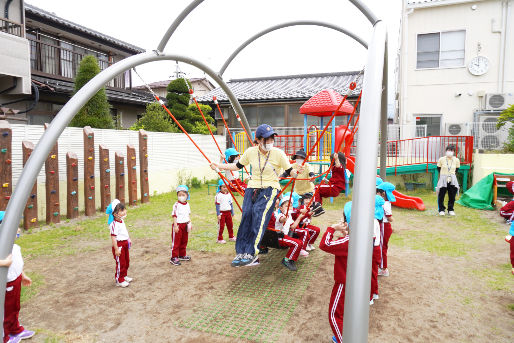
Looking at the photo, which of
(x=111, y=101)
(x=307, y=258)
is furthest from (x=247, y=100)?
(x=307, y=258)

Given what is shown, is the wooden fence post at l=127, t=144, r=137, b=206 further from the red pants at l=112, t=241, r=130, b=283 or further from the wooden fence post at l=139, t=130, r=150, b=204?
the red pants at l=112, t=241, r=130, b=283

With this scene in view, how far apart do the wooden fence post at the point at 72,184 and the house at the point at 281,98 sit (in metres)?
Answer: 9.13

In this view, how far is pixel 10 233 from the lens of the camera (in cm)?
269

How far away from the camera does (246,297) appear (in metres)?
4.09

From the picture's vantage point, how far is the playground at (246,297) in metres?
3.31

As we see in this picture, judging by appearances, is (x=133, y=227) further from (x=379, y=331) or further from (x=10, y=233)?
(x=379, y=331)

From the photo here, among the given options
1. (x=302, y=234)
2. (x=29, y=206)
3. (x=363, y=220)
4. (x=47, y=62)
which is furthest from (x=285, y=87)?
(x=363, y=220)

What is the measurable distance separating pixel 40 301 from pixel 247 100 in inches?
568

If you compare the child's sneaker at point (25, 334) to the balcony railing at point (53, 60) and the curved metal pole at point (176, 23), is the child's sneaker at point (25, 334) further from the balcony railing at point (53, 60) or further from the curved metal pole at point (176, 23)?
the balcony railing at point (53, 60)

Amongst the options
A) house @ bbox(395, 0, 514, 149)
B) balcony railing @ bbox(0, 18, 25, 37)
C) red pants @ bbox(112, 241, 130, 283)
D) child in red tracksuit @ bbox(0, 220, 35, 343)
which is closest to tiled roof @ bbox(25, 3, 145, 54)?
balcony railing @ bbox(0, 18, 25, 37)

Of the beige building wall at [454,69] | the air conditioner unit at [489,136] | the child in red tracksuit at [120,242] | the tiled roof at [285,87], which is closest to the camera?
the child in red tracksuit at [120,242]

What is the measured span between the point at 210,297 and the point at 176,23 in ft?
11.4

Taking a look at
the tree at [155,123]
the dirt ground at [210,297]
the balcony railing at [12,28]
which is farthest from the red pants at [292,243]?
the balcony railing at [12,28]

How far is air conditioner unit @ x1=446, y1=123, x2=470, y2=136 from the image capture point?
1297 cm
